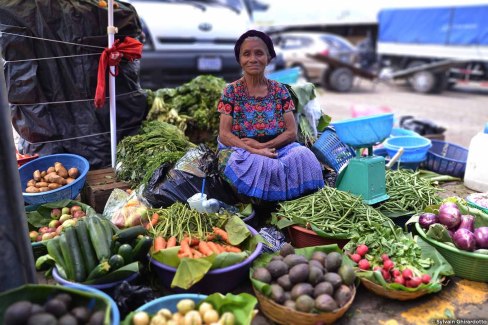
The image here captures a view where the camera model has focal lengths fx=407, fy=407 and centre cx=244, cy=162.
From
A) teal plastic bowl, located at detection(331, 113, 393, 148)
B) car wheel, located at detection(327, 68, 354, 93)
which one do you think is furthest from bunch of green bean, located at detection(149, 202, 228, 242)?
car wheel, located at detection(327, 68, 354, 93)

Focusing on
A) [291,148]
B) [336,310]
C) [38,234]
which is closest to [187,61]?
[291,148]

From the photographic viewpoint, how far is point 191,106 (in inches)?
213

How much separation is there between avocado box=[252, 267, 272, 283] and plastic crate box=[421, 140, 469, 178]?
3777mm

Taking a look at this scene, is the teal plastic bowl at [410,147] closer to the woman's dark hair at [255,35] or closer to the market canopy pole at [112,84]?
the woman's dark hair at [255,35]

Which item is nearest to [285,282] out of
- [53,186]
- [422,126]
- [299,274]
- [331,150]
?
[299,274]

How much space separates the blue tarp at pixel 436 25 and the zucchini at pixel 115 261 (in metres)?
16.2

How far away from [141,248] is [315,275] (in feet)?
3.68

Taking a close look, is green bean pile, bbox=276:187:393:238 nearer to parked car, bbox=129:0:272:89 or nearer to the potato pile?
the potato pile

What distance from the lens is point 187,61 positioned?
23.4 ft

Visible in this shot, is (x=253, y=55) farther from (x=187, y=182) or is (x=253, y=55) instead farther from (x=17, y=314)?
(x=17, y=314)

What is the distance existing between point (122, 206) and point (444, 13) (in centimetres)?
1685

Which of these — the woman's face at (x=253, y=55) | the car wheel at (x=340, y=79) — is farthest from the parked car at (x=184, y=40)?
the car wheel at (x=340, y=79)

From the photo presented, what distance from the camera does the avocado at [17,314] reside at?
191 cm

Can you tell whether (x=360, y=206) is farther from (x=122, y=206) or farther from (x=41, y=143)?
(x=41, y=143)
